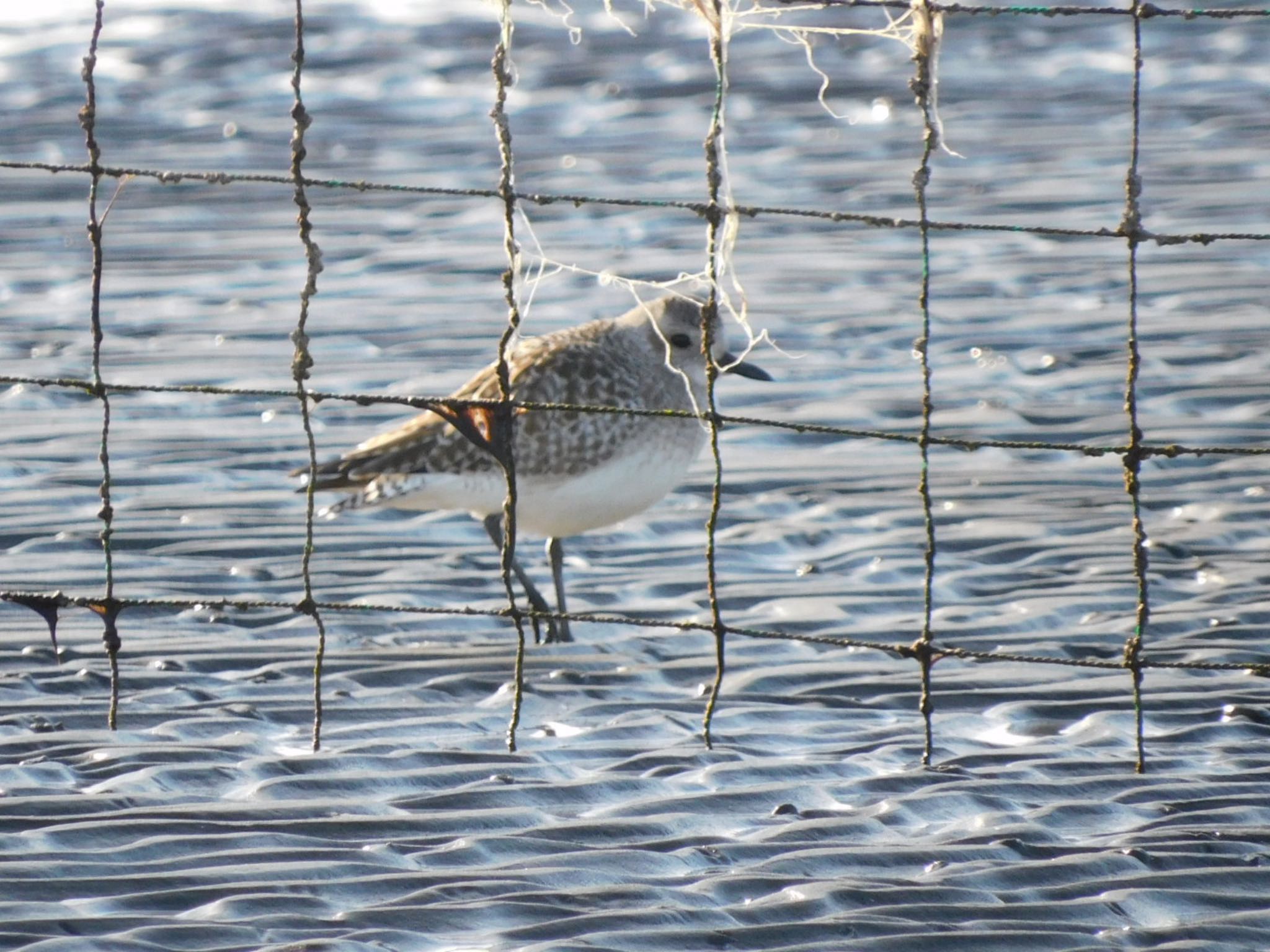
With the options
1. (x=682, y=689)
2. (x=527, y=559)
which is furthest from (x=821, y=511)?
(x=682, y=689)

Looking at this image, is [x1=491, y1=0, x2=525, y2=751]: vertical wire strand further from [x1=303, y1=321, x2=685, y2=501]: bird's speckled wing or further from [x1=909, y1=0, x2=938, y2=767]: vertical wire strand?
[x1=303, y1=321, x2=685, y2=501]: bird's speckled wing

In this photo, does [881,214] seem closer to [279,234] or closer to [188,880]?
[279,234]

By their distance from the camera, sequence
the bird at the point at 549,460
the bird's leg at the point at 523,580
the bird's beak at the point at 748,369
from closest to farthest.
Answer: the bird's leg at the point at 523,580 < the bird at the point at 549,460 < the bird's beak at the point at 748,369

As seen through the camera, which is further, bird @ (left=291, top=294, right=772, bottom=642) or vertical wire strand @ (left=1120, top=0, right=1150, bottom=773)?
bird @ (left=291, top=294, right=772, bottom=642)

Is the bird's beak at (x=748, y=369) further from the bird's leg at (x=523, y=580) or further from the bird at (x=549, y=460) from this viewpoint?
the bird's leg at (x=523, y=580)

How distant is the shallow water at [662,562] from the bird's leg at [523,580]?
10 centimetres

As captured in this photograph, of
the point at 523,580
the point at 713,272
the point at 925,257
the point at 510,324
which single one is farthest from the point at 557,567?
the point at 925,257

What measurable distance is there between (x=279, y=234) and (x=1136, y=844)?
294 inches

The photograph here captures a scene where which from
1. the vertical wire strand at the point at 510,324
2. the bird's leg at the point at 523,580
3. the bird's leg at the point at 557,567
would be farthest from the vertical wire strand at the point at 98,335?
the bird's leg at the point at 557,567

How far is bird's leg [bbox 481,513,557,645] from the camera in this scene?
636cm

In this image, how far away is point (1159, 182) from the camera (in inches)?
454

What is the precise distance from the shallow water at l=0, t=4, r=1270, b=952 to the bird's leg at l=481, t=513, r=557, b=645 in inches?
3.9

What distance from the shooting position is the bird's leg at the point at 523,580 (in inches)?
251

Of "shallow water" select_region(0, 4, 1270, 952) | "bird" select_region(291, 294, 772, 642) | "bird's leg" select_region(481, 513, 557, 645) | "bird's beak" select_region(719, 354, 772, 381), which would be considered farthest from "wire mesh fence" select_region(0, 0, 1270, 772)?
"bird's beak" select_region(719, 354, 772, 381)
